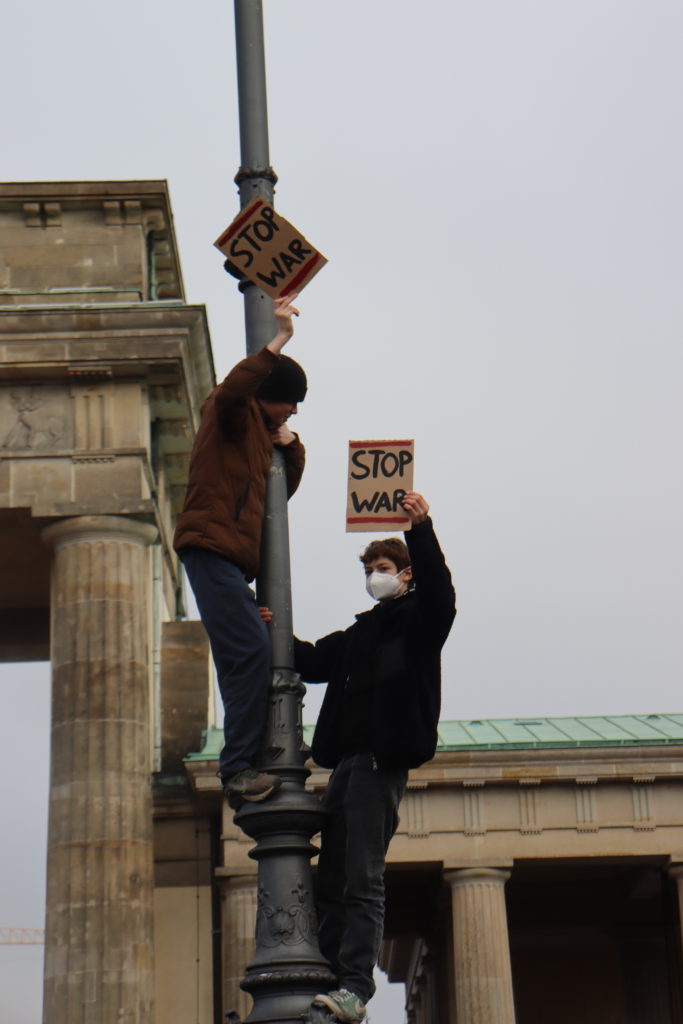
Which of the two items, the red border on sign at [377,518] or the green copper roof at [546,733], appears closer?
the red border on sign at [377,518]

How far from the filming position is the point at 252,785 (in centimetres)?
1001

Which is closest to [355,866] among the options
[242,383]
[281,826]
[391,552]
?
[281,826]

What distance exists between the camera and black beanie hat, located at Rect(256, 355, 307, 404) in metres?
11.0

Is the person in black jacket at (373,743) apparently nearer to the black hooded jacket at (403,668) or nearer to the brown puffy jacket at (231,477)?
the black hooded jacket at (403,668)

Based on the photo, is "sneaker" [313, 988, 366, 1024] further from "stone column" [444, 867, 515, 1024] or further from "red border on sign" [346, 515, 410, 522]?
"stone column" [444, 867, 515, 1024]

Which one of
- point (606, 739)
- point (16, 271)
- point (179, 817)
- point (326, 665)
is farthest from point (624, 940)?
point (326, 665)

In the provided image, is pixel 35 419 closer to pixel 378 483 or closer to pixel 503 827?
pixel 503 827

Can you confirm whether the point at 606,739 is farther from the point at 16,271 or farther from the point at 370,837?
the point at 370,837

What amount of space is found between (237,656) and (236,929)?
88.4 ft

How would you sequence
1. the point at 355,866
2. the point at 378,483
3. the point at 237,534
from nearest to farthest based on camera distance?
the point at 355,866, the point at 237,534, the point at 378,483

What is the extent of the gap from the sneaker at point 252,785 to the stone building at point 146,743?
2424cm

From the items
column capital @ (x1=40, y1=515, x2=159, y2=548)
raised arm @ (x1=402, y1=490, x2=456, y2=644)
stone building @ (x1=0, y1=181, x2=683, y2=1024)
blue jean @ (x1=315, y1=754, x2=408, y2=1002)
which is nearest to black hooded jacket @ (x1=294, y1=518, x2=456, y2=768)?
raised arm @ (x1=402, y1=490, x2=456, y2=644)

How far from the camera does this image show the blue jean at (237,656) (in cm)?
1009

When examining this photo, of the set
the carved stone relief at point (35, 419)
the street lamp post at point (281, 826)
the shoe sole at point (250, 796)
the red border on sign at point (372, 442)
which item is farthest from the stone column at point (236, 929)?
the red border on sign at point (372, 442)
